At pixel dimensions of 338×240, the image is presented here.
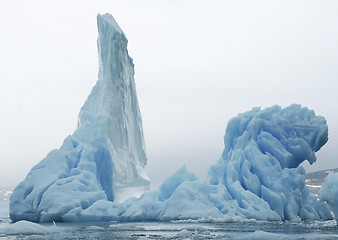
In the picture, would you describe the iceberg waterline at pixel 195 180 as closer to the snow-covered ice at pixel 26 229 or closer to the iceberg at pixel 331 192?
the iceberg at pixel 331 192

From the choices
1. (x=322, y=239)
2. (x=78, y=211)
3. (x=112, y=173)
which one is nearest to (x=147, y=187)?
(x=112, y=173)

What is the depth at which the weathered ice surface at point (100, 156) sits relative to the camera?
2417cm

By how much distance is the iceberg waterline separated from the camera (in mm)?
23219

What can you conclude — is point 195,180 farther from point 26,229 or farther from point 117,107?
point 26,229

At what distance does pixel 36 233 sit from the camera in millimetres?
17734

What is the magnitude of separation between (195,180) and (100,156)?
219 inches

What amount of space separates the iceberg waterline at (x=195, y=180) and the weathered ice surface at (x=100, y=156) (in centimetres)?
5

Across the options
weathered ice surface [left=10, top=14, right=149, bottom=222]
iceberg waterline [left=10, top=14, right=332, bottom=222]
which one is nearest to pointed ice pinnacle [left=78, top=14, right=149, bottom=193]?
weathered ice surface [left=10, top=14, right=149, bottom=222]

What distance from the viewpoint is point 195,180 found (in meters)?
24.9

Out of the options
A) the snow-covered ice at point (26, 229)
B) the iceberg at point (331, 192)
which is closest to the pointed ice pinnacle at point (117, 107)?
the snow-covered ice at point (26, 229)

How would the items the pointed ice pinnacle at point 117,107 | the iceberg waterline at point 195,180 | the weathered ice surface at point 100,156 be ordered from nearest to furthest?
the iceberg waterline at point 195,180, the weathered ice surface at point 100,156, the pointed ice pinnacle at point 117,107

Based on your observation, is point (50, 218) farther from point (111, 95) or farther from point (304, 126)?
point (304, 126)

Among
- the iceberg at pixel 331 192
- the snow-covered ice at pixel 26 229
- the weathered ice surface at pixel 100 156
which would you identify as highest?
the weathered ice surface at pixel 100 156

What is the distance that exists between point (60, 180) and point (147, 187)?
9.03 metres
